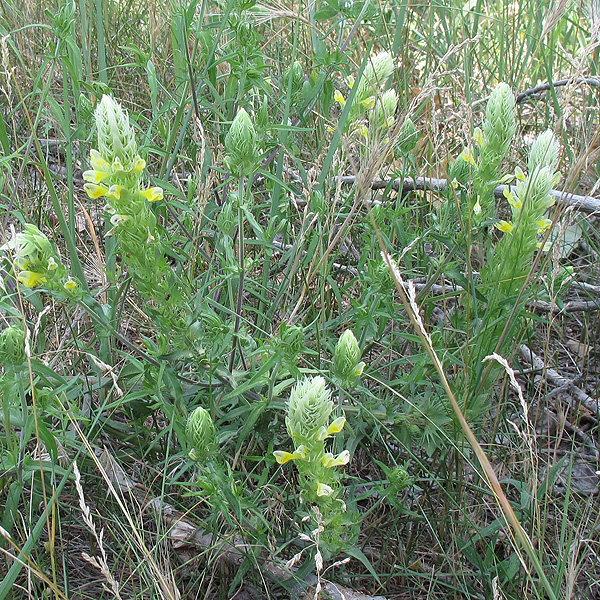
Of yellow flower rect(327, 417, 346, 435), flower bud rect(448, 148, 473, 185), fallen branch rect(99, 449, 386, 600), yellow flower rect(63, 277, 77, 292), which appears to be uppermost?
flower bud rect(448, 148, 473, 185)

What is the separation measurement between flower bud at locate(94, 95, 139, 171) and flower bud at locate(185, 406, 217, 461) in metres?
0.59

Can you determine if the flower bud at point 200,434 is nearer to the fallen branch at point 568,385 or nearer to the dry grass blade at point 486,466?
the dry grass blade at point 486,466

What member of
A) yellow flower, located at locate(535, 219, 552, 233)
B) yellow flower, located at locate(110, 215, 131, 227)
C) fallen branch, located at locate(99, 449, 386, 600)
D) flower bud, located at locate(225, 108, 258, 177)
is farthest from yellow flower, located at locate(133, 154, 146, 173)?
yellow flower, located at locate(535, 219, 552, 233)

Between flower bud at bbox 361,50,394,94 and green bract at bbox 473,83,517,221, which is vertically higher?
flower bud at bbox 361,50,394,94

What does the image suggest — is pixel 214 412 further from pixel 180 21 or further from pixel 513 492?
pixel 180 21

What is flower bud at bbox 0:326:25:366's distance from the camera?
1.43 m

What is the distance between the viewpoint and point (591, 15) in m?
1.79

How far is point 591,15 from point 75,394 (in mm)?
1893

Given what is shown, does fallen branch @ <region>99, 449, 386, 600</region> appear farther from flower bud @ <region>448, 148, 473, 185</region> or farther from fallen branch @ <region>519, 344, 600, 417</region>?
flower bud @ <region>448, 148, 473, 185</region>

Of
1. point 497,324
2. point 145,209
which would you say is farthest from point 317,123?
point 145,209

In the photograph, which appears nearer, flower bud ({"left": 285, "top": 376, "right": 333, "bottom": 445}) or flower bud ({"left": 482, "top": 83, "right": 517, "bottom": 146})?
flower bud ({"left": 285, "top": 376, "right": 333, "bottom": 445})

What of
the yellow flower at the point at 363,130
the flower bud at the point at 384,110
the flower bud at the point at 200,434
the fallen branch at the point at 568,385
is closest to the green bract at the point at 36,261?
the flower bud at the point at 200,434

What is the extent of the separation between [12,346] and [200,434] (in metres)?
0.52

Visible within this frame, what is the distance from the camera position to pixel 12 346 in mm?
1442
